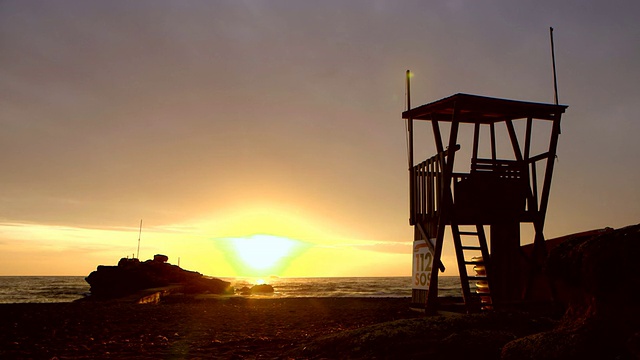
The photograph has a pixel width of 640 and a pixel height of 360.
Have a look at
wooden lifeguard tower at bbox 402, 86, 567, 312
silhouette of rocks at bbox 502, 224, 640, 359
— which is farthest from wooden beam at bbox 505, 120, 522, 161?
silhouette of rocks at bbox 502, 224, 640, 359

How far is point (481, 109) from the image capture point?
11984mm

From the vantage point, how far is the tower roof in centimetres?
1150

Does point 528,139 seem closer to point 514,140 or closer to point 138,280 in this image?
point 514,140

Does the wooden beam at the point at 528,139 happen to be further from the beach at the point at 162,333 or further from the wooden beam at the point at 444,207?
the beach at the point at 162,333

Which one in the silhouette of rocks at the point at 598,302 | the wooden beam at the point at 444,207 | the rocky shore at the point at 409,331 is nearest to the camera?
the silhouette of rocks at the point at 598,302

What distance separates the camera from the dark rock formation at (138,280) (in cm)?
4493

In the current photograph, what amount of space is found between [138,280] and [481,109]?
40769 millimetres

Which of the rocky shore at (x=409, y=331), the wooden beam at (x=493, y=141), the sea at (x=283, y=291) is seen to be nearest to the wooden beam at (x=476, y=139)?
the wooden beam at (x=493, y=141)

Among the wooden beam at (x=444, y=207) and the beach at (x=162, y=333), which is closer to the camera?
the beach at (x=162, y=333)

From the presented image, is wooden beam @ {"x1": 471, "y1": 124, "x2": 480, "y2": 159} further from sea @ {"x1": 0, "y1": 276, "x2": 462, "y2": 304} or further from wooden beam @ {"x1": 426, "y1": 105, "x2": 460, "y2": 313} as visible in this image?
sea @ {"x1": 0, "y1": 276, "x2": 462, "y2": 304}

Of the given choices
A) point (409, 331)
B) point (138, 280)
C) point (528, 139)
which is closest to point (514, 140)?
point (528, 139)

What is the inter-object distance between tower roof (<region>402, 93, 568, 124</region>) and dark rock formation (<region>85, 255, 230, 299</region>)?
33131 millimetres

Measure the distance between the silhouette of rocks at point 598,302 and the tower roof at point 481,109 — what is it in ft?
21.5

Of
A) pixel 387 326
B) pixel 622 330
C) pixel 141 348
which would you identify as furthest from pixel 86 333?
pixel 622 330
